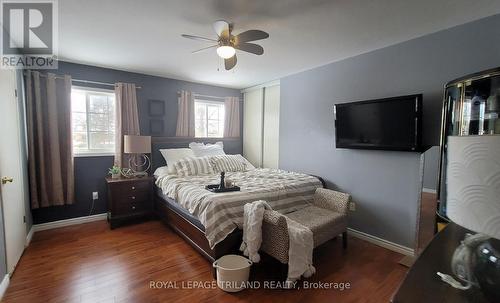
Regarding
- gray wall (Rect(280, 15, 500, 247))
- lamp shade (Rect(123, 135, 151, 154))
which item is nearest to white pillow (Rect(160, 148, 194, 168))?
lamp shade (Rect(123, 135, 151, 154))

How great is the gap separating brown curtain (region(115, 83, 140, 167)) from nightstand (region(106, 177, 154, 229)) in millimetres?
436

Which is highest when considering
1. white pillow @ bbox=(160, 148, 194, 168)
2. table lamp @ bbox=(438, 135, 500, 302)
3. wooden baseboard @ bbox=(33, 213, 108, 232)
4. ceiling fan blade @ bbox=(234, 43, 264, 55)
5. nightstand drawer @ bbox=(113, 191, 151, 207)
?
Result: ceiling fan blade @ bbox=(234, 43, 264, 55)

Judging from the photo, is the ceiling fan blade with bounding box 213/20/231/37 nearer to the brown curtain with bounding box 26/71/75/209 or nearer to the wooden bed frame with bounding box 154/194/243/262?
the wooden bed frame with bounding box 154/194/243/262

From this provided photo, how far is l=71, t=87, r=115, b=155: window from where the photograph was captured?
11.5ft

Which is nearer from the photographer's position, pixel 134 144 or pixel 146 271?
A: pixel 146 271

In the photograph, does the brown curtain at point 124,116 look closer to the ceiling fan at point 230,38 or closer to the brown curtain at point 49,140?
the brown curtain at point 49,140

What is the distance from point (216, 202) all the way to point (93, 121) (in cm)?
276

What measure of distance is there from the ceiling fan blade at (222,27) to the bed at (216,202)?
1581mm

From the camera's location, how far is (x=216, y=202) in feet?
7.36

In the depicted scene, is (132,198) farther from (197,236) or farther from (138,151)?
(197,236)

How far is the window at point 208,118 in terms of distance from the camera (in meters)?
4.70

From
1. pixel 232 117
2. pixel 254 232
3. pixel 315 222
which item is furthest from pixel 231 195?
pixel 232 117

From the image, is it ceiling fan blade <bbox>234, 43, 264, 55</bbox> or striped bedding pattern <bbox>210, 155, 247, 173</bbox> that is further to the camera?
striped bedding pattern <bbox>210, 155, 247, 173</bbox>

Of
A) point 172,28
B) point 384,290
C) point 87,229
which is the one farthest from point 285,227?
point 87,229
